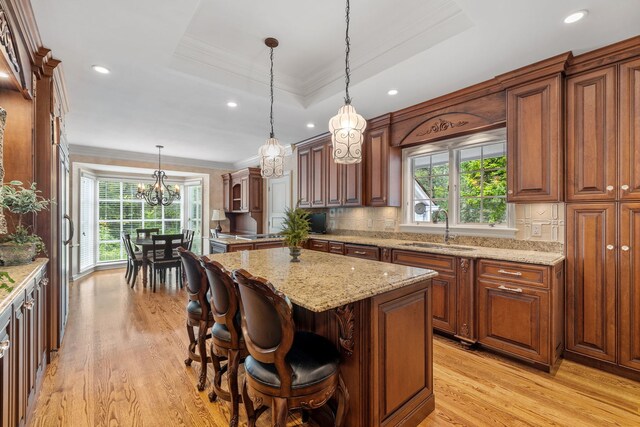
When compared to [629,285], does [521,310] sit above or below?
below

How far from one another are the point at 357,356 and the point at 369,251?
2193 millimetres

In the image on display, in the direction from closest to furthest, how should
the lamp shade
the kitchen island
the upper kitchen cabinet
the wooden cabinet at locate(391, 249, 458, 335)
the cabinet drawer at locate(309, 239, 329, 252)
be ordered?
the kitchen island
the wooden cabinet at locate(391, 249, 458, 335)
the upper kitchen cabinet
the cabinet drawer at locate(309, 239, 329, 252)
the lamp shade

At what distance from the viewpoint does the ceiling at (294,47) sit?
2025 mm

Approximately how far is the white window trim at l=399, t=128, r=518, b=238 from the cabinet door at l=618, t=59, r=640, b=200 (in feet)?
2.90

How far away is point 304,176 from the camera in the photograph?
5254 millimetres

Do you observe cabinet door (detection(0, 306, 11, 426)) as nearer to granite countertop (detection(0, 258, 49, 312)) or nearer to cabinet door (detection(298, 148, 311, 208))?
granite countertop (detection(0, 258, 49, 312))

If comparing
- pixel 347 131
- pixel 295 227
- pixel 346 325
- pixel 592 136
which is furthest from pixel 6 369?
pixel 592 136

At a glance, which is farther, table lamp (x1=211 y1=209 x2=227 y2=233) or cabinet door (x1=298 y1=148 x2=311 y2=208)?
table lamp (x1=211 y1=209 x2=227 y2=233)

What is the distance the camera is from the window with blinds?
6055mm

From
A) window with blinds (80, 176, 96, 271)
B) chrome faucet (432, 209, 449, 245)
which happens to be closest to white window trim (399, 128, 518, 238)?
chrome faucet (432, 209, 449, 245)

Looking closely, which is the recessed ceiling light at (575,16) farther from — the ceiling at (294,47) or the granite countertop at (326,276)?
the granite countertop at (326,276)

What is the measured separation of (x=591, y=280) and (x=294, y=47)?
3257mm

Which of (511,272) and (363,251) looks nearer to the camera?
(511,272)

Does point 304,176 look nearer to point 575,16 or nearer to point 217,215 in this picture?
point 217,215
